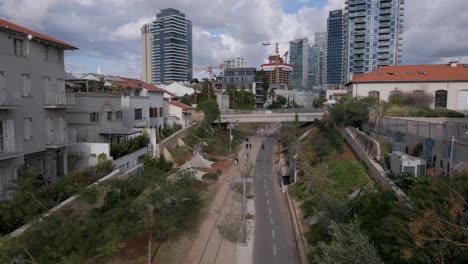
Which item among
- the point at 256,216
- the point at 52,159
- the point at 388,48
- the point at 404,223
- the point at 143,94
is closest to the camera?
the point at 404,223

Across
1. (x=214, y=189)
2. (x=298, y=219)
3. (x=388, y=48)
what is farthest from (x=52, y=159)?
(x=388, y=48)

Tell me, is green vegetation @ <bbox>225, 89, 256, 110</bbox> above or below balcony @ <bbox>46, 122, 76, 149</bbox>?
above

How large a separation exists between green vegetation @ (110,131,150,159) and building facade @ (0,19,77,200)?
127 inches

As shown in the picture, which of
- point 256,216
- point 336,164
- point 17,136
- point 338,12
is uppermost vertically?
point 338,12

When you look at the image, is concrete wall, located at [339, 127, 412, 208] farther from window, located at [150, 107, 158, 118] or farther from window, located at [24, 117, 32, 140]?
window, located at [150, 107, 158, 118]

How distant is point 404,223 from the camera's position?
1131cm

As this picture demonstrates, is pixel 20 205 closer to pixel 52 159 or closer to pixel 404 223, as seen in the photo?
pixel 52 159

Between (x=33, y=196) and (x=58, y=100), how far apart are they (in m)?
10.7

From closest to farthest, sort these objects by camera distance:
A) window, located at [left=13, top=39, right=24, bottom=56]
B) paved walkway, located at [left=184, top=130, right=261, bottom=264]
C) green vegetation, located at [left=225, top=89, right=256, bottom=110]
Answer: paved walkway, located at [left=184, top=130, right=261, bottom=264] < window, located at [left=13, top=39, right=24, bottom=56] < green vegetation, located at [left=225, top=89, right=256, bottom=110]

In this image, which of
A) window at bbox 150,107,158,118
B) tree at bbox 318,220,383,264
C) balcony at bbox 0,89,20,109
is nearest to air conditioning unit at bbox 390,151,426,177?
tree at bbox 318,220,383,264

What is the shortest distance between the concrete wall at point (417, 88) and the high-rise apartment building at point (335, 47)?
390 ft

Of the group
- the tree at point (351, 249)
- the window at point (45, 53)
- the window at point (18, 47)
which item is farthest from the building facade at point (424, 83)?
the window at point (18, 47)

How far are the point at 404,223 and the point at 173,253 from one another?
1307 cm

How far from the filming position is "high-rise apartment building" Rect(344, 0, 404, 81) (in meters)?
116
